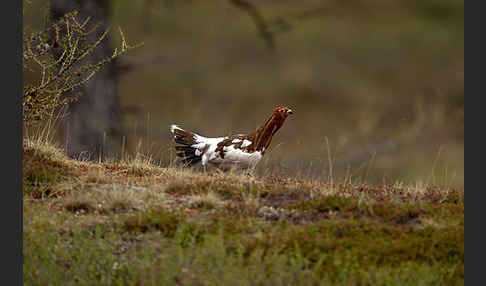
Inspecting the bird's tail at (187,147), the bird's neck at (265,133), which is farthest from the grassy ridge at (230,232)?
the bird's tail at (187,147)

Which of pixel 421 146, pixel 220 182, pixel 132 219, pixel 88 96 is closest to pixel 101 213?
pixel 132 219

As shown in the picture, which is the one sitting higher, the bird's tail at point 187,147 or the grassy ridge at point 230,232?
the bird's tail at point 187,147

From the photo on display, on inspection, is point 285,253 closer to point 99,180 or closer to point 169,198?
point 169,198

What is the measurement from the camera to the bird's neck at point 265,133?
889 cm

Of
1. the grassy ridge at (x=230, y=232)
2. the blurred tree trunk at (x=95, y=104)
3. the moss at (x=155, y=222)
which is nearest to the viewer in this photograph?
the grassy ridge at (x=230, y=232)

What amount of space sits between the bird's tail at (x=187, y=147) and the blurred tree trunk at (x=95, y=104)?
4.82m

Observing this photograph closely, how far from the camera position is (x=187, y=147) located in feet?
32.2

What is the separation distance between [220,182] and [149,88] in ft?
49.3

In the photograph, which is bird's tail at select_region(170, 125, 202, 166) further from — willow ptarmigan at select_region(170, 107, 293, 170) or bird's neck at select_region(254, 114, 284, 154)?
bird's neck at select_region(254, 114, 284, 154)

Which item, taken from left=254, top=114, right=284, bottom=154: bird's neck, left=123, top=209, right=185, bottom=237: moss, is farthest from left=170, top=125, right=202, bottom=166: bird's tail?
left=123, top=209, right=185, bottom=237: moss

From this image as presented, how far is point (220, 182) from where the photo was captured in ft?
27.5

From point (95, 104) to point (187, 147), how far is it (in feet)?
19.5

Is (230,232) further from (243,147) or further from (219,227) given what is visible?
(243,147)

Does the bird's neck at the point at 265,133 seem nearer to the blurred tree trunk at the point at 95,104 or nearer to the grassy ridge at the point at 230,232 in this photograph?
the grassy ridge at the point at 230,232
